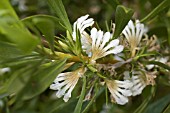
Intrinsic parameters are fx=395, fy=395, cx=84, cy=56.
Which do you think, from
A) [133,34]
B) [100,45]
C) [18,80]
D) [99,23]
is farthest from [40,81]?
[99,23]

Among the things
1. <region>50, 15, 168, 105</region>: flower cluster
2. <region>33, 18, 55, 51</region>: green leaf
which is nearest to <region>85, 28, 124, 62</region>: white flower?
<region>50, 15, 168, 105</region>: flower cluster

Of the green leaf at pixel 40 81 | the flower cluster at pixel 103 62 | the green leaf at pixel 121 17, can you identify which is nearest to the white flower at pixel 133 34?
the flower cluster at pixel 103 62

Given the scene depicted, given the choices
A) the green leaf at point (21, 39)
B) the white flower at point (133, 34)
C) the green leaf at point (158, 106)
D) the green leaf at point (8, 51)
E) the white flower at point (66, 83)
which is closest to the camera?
the green leaf at point (21, 39)

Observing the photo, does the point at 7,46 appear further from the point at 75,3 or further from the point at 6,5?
the point at 75,3

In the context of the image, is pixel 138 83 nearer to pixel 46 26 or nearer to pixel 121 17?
pixel 121 17

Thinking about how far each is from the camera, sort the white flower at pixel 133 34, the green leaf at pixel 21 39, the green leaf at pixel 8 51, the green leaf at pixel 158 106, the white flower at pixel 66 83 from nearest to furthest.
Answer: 1. the green leaf at pixel 21 39
2. the green leaf at pixel 8 51
3. the white flower at pixel 66 83
4. the white flower at pixel 133 34
5. the green leaf at pixel 158 106

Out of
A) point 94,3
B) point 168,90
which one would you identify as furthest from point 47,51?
point 94,3

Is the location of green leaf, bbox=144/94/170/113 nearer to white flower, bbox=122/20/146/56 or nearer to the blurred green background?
the blurred green background

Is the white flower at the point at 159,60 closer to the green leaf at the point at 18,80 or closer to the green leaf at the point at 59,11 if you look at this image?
the green leaf at the point at 59,11

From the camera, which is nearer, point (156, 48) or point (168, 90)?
point (156, 48)
